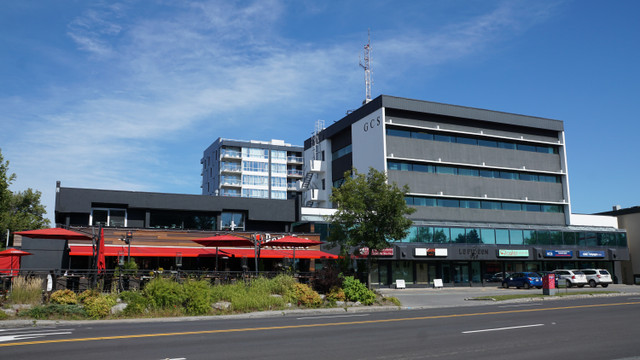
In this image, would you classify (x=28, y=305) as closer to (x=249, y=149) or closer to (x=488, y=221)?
(x=488, y=221)

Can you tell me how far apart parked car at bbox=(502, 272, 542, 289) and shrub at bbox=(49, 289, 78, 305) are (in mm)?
37533

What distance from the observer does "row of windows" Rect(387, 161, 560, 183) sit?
55562 mm

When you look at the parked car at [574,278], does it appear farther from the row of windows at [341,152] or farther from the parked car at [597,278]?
the row of windows at [341,152]

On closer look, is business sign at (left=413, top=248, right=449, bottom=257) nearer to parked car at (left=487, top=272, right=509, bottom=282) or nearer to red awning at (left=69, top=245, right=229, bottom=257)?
parked car at (left=487, top=272, right=509, bottom=282)

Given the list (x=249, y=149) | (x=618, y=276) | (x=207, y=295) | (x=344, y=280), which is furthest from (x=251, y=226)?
(x=249, y=149)

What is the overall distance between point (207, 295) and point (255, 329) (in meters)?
6.12

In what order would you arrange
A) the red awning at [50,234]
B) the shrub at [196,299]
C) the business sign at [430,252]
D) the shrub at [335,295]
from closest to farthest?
the shrub at [196,299] → the shrub at [335,295] → the red awning at [50,234] → the business sign at [430,252]

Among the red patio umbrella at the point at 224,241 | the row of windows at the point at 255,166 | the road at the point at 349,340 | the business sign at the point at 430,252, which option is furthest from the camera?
the row of windows at the point at 255,166

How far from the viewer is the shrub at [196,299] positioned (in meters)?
19.7

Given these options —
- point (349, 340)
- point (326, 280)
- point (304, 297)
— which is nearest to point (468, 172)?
point (326, 280)

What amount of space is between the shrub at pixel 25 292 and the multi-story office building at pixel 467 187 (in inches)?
1230

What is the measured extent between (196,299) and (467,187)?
1719 inches

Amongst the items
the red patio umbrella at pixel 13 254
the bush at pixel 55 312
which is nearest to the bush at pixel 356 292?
the bush at pixel 55 312

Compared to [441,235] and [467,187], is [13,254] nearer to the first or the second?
[441,235]
